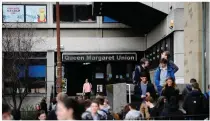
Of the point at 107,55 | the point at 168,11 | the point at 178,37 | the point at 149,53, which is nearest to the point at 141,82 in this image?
the point at 178,37

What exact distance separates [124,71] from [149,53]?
3.92m

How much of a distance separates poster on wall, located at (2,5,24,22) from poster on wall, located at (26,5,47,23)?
0.48m

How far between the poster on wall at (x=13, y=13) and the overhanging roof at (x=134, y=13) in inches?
274

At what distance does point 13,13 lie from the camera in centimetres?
3375

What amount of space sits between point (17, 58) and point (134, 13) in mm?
8920

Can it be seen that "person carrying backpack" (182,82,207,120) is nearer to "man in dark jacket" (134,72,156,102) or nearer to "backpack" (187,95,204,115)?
"backpack" (187,95,204,115)

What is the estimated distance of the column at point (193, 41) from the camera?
→ 17.3 m

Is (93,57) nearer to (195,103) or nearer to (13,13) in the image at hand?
(13,13)

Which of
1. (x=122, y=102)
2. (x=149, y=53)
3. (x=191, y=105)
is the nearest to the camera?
(x=191, y=105)

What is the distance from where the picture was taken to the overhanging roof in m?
24.7

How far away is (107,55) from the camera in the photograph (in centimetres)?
3378

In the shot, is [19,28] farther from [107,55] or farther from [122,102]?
[122,102]

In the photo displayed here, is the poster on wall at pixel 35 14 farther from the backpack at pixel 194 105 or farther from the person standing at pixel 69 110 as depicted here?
the person standing at pixel 69 110

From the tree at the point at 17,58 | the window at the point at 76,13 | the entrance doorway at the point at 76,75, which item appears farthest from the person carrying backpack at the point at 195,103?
the window at the point at 76,13
